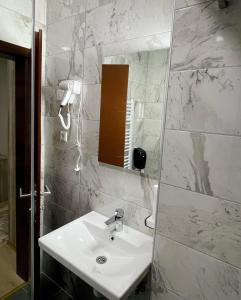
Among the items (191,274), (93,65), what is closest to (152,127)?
(93,65)

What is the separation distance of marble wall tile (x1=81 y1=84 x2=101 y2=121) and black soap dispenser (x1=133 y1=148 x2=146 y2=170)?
1.24ft

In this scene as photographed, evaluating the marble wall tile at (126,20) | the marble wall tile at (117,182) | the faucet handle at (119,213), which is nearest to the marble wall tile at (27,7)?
the marble wall tile at (126,20)

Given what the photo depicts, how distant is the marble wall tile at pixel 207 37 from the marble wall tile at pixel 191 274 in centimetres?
79

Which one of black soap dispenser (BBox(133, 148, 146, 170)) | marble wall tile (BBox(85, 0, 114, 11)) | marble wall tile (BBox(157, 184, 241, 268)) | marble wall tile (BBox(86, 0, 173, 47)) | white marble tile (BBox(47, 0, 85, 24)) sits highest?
white marble tile (BBox(47, 0, 85, 24))

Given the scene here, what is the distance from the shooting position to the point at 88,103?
1462 mm

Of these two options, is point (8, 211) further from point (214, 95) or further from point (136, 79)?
point (214, 95)

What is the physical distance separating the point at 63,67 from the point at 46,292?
1954 millimetres

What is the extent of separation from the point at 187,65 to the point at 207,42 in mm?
105

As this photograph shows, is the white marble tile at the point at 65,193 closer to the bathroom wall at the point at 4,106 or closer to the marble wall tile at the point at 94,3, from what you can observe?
the bathroom wall at the point at 4,106

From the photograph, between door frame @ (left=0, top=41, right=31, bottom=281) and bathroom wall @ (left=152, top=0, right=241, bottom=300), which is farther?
door frame @ (left=0, top=41, right=31, bottom=281)

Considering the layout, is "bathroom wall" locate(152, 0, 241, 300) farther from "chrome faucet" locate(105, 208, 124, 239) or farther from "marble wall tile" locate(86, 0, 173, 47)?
"chrome faucet" locate(105, 208, 124, 239)

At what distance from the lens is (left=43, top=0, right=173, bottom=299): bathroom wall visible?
1.20m

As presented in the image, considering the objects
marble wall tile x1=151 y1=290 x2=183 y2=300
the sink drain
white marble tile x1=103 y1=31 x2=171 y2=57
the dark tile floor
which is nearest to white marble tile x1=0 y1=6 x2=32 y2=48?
white marble tile x1=103 y1=31 x2=171 y2=57

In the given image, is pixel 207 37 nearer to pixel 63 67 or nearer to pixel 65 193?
pixel 63 67
